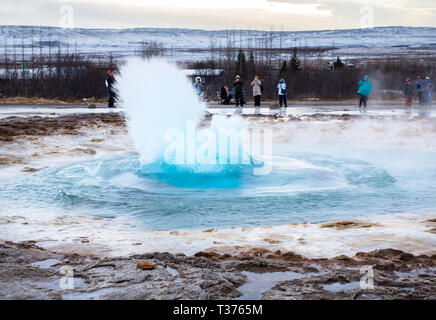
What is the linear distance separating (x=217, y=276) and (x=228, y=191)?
4308 mm

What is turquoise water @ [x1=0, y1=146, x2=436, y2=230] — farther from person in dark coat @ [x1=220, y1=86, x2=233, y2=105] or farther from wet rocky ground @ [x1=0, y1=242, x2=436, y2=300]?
person in dark coat @ [x1=220, y1=86, x2=233, y2=105]

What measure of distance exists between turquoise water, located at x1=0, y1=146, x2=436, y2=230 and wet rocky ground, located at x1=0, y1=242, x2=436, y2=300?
1.91 m

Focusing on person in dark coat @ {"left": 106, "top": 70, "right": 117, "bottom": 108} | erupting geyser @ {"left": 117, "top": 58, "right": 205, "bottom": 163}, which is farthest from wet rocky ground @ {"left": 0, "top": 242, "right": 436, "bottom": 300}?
person in dark coat @ {"left": 106, "top": 70, "right": 117, "bottom": 108}

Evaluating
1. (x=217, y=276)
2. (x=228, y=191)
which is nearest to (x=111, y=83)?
(x=228, y=191)

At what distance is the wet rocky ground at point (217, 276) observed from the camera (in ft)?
13.0

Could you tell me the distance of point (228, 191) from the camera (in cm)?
859

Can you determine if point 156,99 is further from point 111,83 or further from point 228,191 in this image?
point 111,83

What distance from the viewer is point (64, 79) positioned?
35.9 meters

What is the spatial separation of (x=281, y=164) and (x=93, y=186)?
3556 millimetres

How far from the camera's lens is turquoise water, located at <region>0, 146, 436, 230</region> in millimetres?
7266

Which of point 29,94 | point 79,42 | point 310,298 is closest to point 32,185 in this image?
point 310,298
